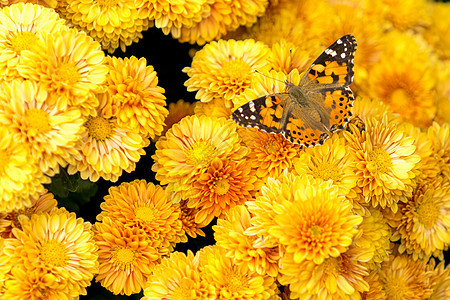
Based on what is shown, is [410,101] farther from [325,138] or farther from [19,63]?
[19,63]

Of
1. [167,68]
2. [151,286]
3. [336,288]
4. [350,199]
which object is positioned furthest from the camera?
[167,68]

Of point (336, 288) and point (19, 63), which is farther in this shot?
point (19, 63)

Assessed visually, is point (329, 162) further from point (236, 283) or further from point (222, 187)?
point (236, 283)

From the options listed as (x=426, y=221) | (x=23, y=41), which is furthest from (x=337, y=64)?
(x=23, y=41)

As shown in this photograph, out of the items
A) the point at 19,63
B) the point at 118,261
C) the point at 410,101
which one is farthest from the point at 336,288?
the point at 19,63

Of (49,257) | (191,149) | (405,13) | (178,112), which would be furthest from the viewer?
(405,13)

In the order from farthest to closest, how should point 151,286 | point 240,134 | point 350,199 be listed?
point 240,134 → point 350,199 → point 151,286

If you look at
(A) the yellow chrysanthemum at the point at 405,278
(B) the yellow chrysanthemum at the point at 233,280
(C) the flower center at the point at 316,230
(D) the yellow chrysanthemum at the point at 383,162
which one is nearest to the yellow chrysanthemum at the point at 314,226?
(C) the flower center at the point at 316,230
